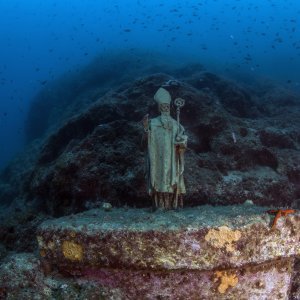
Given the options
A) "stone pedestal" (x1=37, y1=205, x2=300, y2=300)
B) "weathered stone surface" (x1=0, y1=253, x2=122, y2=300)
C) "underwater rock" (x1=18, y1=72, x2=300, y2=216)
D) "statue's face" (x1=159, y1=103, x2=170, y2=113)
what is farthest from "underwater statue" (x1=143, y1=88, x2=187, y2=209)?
"weathered stone surface" (x1=0, y1=253, x2=122, y2=300)

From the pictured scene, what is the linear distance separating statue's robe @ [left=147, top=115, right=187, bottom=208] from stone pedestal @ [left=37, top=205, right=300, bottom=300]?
1099mm

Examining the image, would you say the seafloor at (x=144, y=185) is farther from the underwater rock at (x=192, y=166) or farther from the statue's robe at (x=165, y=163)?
the statue's robe at (x=165, y=163)

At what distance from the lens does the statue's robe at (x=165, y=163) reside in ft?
17.4

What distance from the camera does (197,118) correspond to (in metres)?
9.95

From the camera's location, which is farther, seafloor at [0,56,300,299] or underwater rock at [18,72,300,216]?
underwater rock at [18,72,300,216]

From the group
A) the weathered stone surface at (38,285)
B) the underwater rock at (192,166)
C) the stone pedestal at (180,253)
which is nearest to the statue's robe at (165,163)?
the stone pedestal at (180,253)

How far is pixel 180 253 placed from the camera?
12.5ft

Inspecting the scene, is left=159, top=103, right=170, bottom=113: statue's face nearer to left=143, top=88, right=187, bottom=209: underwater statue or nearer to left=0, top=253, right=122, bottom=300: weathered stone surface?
left=143, top=88, right=187, bottom=209: underwater statue

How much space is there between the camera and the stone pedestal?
12.6 feet

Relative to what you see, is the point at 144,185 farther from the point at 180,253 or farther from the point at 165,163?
the point at 180,253

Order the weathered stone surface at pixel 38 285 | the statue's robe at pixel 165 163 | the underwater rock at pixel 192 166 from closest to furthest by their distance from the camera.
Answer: the weathered stone surface at pixel 38 285 < the statue's robe at pixel 165 163 < the underwater rock at pixel 192 166

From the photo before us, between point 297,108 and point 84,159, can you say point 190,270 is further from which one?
point 297,108

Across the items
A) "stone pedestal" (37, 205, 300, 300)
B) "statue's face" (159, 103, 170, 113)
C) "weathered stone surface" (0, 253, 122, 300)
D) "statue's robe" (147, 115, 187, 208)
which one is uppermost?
"statue's face" (159, 103, 170, 113)

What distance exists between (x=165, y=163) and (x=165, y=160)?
5cm
